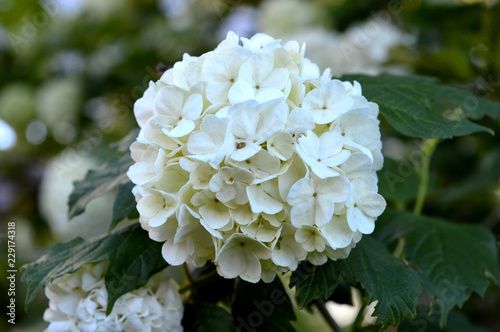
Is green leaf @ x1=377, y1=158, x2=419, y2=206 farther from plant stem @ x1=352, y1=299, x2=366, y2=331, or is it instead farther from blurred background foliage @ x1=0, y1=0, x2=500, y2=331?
plant stem @ x1=352, y1=299, x2=366, y2=331

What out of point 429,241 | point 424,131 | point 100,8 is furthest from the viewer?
point 100,8

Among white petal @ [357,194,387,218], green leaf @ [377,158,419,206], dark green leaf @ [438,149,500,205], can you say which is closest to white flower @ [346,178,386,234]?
white petal @ [357,194,387,218]

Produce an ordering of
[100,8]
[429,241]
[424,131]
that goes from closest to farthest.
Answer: [424,131] < [429,241] < [100,8]

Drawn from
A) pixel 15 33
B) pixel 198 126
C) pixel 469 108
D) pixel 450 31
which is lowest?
pixel 15 33

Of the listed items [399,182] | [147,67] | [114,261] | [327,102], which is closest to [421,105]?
[327,102]

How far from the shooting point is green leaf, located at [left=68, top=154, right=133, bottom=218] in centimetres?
63

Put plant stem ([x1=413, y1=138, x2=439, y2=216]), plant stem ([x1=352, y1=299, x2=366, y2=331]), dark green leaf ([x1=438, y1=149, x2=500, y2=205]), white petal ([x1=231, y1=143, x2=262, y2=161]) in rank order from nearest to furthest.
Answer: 1. white petal ([x1=231, y1=143, x2=262, y2=161])
2. plant stem ([x1=352, y1=299, x2=366, y2=331])
3. plant stem ([x1=413, y1=138, x2=439, y2=216])
4. dark green leaf ([x1=438, y1=149, x2=500, y2=205])

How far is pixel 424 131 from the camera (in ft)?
1.89

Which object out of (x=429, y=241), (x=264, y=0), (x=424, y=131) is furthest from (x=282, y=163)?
(x=264, y=0)

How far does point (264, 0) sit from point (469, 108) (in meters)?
1.29

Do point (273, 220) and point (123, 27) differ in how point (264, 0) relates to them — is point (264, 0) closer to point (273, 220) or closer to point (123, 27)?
point (123, 27)

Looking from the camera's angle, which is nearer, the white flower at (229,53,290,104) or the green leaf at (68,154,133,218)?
the white flower at (229,53,290,104)

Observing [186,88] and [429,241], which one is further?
[429,241]

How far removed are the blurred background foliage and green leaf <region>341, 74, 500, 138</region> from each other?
0.97ft
